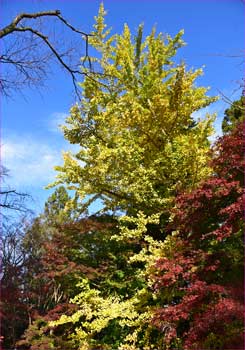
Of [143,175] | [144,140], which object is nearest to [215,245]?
[143,175]

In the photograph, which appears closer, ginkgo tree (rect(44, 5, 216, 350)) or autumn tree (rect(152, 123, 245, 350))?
autumn tree (rect(152, 123, 245, 350))

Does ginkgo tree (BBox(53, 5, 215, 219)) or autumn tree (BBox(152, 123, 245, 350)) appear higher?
ginkgo tree (BBox(53, 5, 215, 219))

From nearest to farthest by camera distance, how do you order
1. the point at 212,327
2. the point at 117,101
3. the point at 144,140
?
1. the point at 212,327
2. the point at 144,140
3. the point at 117,101

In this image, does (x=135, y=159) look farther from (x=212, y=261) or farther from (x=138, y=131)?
(x=212, y=261)

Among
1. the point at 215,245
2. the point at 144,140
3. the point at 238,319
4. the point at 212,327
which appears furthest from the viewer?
the point at 144,140

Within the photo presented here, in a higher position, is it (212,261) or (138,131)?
(138,131)

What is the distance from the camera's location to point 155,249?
26.0 ft

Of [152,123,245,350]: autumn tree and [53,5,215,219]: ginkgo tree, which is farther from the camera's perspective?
[53,5,215,219]: ginkgo tree

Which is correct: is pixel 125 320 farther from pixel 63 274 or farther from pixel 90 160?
pixel 90 160

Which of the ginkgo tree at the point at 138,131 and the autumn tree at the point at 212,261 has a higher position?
the ginkgo tree at the point at 138,131

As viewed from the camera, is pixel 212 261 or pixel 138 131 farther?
pixel 138 131

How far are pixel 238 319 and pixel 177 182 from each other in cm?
413

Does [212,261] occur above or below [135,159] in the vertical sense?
below

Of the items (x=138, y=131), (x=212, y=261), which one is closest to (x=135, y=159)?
(x=138, y=131)
